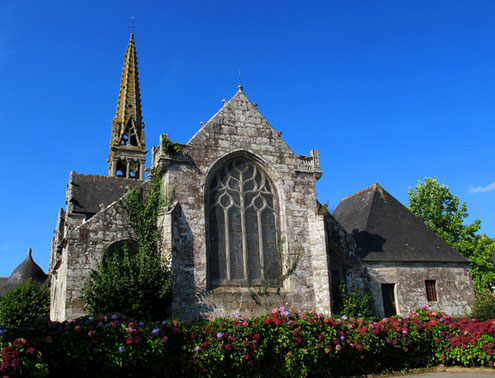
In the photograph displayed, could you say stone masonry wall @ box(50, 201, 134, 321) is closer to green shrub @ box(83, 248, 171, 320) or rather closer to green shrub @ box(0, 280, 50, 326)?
green shrub @ box(83, 248, 171, 320)

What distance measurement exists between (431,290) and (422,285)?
0.50 m

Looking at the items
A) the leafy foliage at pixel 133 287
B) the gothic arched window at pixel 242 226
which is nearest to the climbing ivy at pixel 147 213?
the leafy foliage at pixel 133 287

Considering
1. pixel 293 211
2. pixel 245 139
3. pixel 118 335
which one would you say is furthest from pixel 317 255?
pixel 118 335

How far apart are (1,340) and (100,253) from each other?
19.6ft

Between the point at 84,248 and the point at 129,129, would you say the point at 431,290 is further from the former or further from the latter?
the point at 129,129

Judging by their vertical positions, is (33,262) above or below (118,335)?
above

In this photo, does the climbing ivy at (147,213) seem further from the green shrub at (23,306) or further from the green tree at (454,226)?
the green tree at (454,226)

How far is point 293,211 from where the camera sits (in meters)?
15.0

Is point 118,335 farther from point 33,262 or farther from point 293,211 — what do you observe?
point 33,262

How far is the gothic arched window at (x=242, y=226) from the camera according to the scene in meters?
13.9

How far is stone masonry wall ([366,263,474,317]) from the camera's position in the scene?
1741cm

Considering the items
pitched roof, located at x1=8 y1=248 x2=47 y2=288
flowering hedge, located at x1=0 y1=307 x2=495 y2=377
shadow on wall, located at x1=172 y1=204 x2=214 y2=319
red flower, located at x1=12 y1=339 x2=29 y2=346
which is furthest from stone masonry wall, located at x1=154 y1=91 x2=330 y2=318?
pitched roof, located at x1=8 y1=248 x2=47 y2=288

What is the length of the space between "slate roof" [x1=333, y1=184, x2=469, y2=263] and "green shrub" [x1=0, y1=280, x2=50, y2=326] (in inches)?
573

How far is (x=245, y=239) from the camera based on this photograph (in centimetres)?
1434
